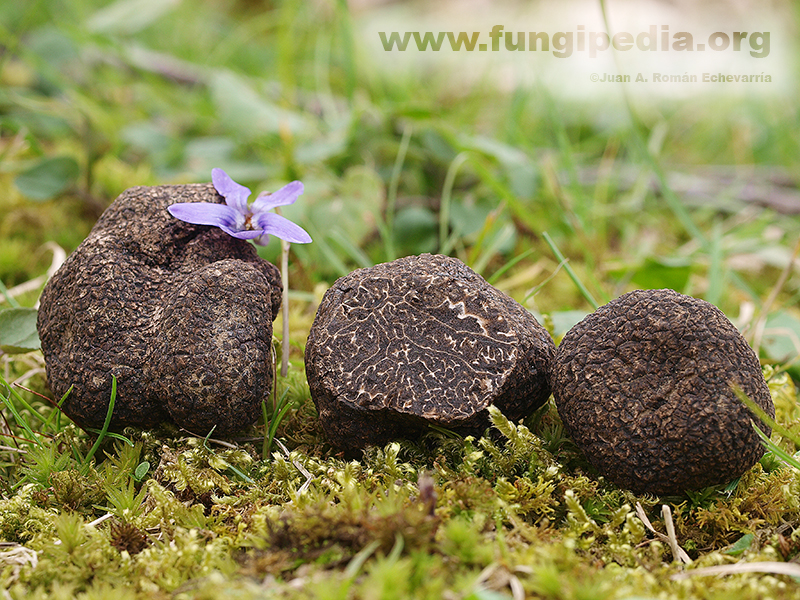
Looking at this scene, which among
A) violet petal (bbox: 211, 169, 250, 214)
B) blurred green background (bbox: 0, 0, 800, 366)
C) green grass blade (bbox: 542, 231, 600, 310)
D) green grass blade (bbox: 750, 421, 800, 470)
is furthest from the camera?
blurred green background (bbox: 0, 0, 800, 366)

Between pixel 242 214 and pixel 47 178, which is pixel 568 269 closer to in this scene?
pixel 242 214

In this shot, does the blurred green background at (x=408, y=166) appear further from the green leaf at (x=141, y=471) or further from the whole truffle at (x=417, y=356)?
the green leaf at (x=141, y=471)

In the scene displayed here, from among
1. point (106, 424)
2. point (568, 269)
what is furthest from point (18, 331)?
point (568, 269)

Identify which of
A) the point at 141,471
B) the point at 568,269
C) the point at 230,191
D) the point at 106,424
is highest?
the point at 230,191

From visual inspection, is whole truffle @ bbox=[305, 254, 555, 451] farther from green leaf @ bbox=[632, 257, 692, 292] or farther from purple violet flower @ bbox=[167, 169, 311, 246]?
green leaf @ bbox=[632, 257, 692, 292]

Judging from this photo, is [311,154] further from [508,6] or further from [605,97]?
[508,6]

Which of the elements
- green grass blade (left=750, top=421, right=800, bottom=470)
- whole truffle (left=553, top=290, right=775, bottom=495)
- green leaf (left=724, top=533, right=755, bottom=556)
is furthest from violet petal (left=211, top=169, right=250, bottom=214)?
green leaf (left=724, top=533, right=755, bottom=556)
